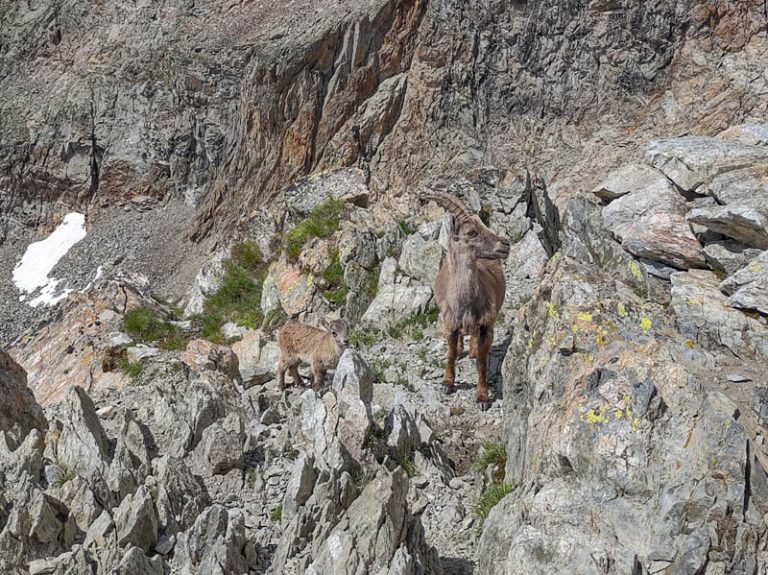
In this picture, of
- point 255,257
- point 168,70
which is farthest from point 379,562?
point 168,70

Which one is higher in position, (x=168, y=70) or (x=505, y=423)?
(x=168, y=70)

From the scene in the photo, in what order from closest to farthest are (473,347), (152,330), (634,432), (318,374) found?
1. (634,432)
2. (473,347)
3. (318,374)
4. (152,330)

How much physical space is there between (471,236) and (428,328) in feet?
8.03

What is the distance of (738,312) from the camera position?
24.0 ft

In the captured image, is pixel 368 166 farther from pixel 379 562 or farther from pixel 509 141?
pixel 379 562

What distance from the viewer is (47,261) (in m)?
30.2

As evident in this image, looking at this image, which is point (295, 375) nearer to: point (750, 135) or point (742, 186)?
point (742, 186)

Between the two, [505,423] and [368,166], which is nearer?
[505,423]

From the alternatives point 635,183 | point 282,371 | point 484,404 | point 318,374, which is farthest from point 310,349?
point 635,183

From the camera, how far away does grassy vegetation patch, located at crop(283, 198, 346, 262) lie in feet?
51.0

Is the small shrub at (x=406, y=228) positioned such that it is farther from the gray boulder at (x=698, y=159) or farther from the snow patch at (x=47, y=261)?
the snow patch at (x=47, y=261)

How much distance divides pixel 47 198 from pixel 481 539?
31245 millimetres

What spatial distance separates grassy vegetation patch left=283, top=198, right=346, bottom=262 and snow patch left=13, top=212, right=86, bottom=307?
46.2 ft

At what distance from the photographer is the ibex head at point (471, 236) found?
1044 centimetres
